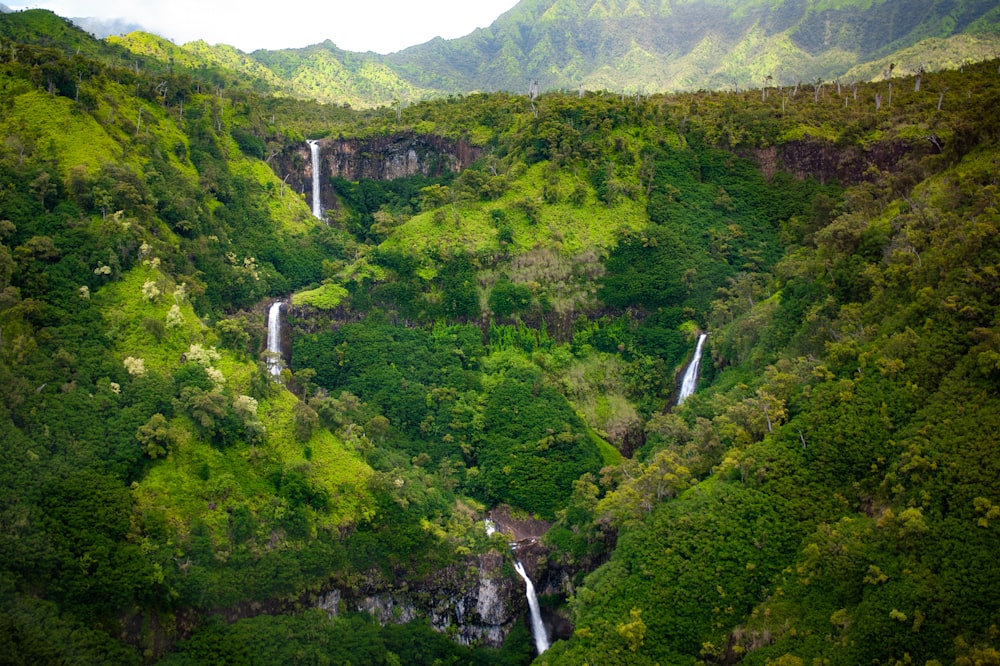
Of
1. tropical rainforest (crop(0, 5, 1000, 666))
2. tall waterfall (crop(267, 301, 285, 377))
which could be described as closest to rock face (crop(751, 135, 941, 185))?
tropical rainforest (crop(0, 5, 1000, 666))

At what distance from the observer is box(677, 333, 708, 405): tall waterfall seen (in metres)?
57.5

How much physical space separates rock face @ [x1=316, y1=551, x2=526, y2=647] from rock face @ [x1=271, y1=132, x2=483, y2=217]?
41.0 metres

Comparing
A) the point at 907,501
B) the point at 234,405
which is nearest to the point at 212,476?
the point at 234,405

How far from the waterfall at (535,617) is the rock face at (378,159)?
4044cm

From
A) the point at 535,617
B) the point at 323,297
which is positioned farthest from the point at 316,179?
the point at 535,617

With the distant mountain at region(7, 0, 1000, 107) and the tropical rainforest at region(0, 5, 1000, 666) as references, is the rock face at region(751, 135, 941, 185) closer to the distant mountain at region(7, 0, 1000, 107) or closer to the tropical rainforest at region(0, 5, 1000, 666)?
the tropical rainforest at region(0, 5, 1000, 666)

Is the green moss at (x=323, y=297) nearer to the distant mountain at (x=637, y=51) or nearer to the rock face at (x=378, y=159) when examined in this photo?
the rock face at (x=378, y=159)

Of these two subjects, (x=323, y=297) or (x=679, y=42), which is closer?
(x=323, y=297)

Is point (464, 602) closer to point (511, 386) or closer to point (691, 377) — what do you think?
point (511, 386)

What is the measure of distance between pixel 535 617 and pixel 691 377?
19.9 m

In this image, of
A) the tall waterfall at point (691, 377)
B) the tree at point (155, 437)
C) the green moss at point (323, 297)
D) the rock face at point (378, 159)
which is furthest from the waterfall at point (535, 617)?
the rock face at point (378, 159)

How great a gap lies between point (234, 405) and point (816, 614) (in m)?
29.1

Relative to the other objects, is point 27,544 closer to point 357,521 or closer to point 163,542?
point 163,542

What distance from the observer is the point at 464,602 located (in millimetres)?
45375
